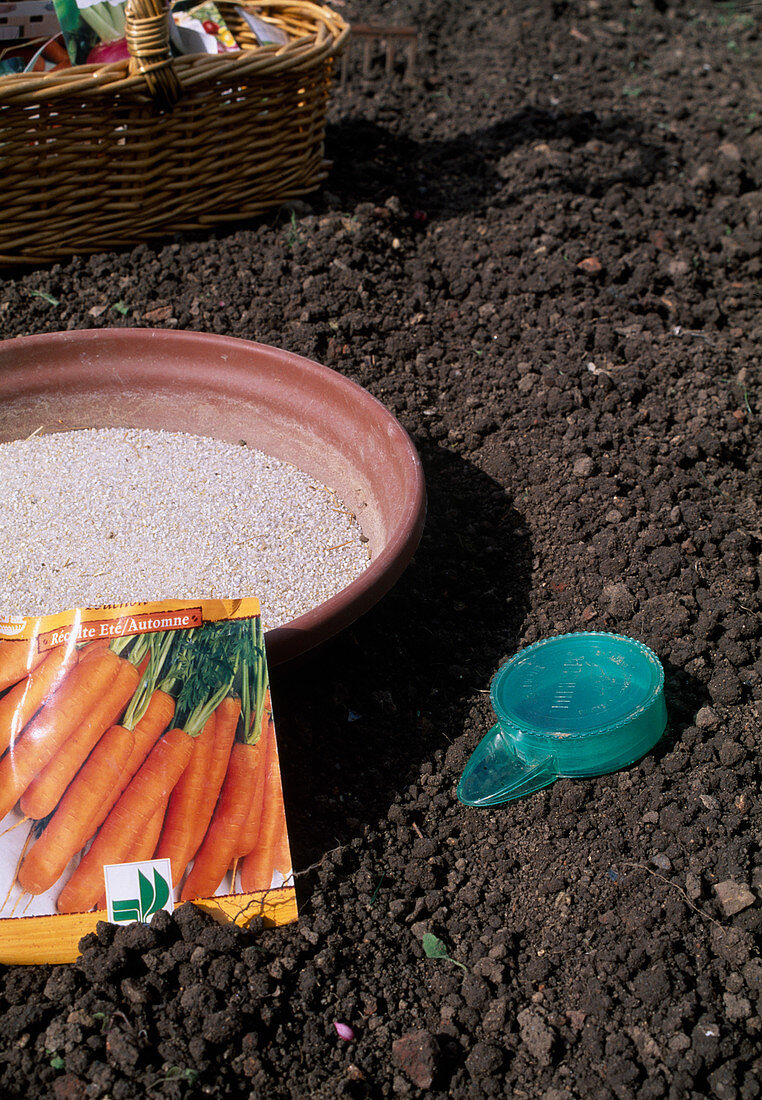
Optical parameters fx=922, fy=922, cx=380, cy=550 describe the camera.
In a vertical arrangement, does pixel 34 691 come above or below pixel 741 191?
above

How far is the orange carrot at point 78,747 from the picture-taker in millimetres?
1264

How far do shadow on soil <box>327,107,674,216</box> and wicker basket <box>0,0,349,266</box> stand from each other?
1.26 feet

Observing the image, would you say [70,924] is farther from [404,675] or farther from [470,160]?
[470,160]

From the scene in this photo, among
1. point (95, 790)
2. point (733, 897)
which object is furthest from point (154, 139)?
point (733, 897)

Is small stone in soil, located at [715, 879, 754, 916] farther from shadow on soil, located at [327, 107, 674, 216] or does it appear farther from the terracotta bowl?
shadow on soil, located at [327, 107, 674, 216]

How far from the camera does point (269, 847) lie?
4.34 ft

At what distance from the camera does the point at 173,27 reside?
8.75 ft

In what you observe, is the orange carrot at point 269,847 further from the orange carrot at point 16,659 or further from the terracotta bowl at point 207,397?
the terracotta bowl at point 207,397

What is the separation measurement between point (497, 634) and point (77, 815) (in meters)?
0.92

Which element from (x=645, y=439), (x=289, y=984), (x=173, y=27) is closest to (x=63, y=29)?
(x=173, y=27)

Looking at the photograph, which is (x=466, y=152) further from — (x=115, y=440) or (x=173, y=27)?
(x=115, y=440)

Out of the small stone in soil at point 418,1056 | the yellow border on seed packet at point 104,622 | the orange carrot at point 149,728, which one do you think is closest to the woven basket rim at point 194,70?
the yellow border on seed packet at point 104,622

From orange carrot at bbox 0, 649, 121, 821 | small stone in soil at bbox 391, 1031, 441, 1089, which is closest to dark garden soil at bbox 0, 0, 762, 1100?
small stone in soil at bbox 391, 1031, 441, 1089

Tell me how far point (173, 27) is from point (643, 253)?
158 centimetres
